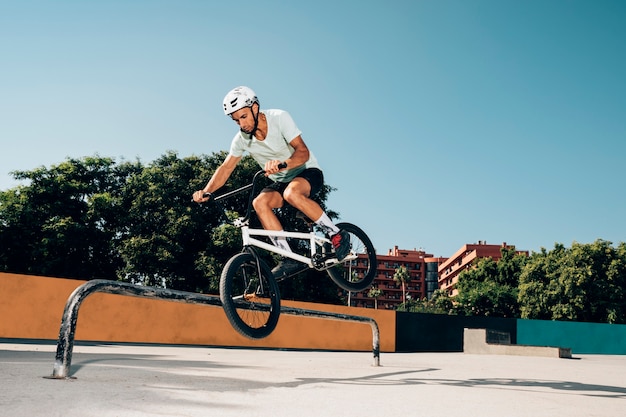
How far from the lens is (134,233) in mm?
36406

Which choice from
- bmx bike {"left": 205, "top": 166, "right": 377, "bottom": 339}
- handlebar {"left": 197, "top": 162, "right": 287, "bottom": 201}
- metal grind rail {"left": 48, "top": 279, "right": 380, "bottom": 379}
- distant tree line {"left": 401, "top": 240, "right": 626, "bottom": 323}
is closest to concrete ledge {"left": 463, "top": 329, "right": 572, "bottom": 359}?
bmx bike {"left": 205, "top": 166, "right": 377, "bottom": 339}

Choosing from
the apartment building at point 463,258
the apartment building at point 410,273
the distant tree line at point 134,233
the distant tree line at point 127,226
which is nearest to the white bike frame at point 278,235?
the distant tree line at point 127,226

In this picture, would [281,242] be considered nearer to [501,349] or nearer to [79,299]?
[79,299]

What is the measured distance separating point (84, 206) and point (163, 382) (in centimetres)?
3862

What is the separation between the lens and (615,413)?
14.5ft

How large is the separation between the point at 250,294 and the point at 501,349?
61.8 feet

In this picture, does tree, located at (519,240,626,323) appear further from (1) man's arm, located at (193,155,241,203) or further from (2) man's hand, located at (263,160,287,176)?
(2) man's hand, located at (263,160,287,176)

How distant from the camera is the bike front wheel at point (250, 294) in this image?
5562mm

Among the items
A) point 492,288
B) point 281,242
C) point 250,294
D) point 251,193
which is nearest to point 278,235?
point 281,242

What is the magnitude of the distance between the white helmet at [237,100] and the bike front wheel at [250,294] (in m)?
1.67

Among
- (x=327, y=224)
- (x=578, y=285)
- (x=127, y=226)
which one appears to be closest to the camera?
(x=327, y=224)

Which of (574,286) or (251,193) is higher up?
(574,286)

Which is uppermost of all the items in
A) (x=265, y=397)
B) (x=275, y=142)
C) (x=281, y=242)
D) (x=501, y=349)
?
(x=275, y=142)

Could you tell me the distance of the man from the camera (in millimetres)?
6195
